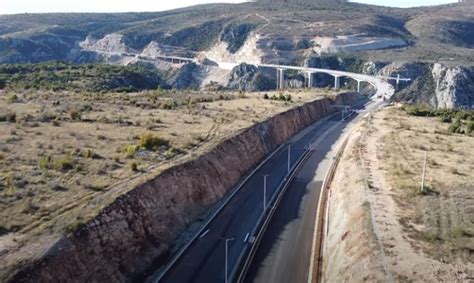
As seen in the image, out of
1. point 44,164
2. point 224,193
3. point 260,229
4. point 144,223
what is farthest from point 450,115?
point 44,164

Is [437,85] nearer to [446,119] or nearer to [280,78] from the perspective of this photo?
[280,78]

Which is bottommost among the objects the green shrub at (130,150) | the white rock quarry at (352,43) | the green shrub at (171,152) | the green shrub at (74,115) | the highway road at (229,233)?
the highway road at (229,233)

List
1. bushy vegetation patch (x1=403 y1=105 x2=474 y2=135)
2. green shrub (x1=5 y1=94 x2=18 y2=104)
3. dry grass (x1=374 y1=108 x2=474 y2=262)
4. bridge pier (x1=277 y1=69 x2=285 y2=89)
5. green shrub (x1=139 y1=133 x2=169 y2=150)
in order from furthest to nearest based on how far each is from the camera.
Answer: bridge pier (x1=277 y1=69 x2=285 y2=89) → bushy vegetation patch (x1=403 y1=105 x2=474 y2=135) → green shrub (x1=5 y1=94 x2=18 y2=104) → green shrub (x1=139 y1=133 x2=169 y2=150) → dry grass (x1=374 y1=108 x2=474 y2=262)

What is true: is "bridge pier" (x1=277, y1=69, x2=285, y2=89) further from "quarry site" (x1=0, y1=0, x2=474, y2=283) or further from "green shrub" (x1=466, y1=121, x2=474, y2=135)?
"green shrub" (x1=466, y1=121, x2=474, y2=135)

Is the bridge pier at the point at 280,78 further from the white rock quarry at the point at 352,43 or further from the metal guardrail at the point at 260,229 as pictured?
the metal guardrail at the point at 260,229

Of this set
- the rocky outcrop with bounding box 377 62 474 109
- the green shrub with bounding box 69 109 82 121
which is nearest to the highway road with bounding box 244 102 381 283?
the green shrub with bounding box 69 109 82 121

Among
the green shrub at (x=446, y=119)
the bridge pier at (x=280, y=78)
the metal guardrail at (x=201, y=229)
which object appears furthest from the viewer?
the bridge pier at (x=280, y=78)

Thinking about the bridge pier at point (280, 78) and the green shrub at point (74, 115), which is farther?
the bridge pier at point (280, 78)

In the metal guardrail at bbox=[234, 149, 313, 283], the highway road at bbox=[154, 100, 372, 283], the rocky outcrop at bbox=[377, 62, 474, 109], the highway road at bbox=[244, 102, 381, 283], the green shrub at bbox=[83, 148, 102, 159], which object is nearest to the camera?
the highway road at bbox=[154, 100, 372, 283]

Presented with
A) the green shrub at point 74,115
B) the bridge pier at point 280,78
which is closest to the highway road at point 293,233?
the green shrub at point 74,115
